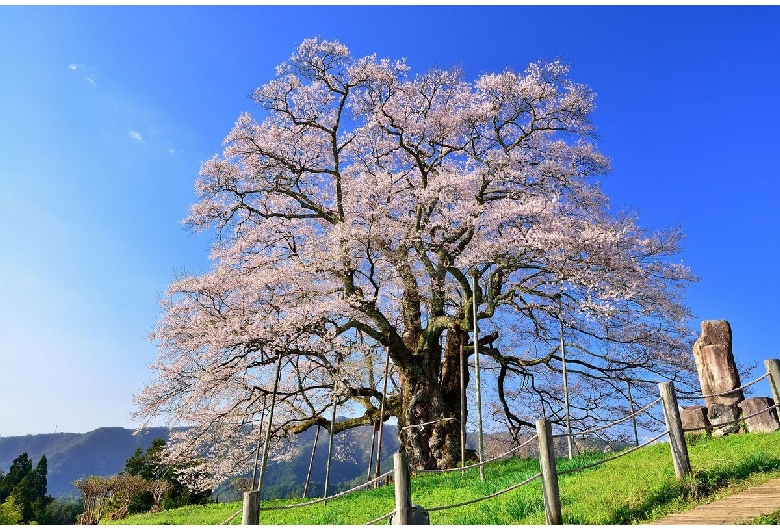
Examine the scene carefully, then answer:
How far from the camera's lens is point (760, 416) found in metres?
11.3

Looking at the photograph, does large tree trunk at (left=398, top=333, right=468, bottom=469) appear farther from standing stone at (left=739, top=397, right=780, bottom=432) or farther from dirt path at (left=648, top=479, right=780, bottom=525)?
dirt path at (left=648, top=479, right=780, bottom=525)

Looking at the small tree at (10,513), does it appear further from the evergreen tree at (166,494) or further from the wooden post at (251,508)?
the wooden post at (251,508)

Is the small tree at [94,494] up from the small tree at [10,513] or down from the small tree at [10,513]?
up

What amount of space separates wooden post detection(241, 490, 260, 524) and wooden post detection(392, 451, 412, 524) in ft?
6.11

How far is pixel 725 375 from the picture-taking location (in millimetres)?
12383

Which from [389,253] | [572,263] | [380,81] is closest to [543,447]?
[572,263]

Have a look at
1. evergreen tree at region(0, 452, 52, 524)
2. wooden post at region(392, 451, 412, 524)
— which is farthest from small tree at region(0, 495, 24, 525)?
wooden post at region(392, 451, 412, 524)

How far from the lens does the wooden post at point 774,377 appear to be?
9414mm

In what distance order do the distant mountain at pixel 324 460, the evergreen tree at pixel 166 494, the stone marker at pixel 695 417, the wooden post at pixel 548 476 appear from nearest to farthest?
the wooden post at pixel 548 476, the stone marker at pixel 695 417, the distant mountain at pixel 324 460, the evergreen tree at pixel 166 494

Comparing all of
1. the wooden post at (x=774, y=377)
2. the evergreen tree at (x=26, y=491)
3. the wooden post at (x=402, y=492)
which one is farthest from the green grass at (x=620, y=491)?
the evergreen tree at (x=26, y=491)

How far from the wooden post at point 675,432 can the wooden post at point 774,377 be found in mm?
2854

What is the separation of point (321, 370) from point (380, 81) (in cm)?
984

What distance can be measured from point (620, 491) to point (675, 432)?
1.20m

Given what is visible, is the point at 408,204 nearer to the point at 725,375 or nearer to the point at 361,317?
the point at 361,317
